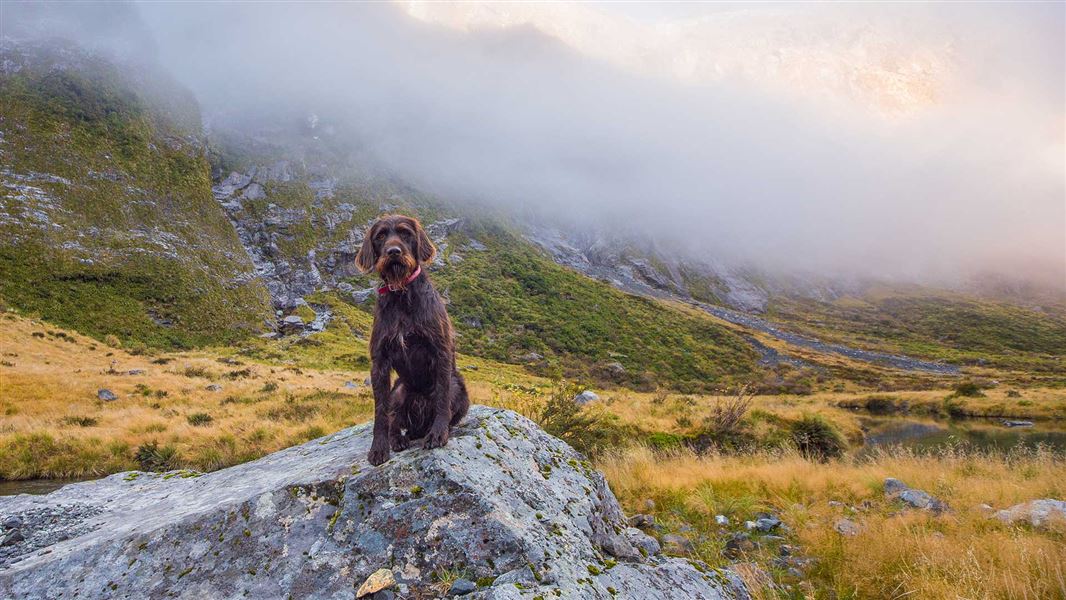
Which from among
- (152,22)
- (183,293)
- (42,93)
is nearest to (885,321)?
(183,293)

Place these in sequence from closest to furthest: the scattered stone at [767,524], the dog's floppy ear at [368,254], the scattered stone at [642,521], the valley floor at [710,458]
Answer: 1. the dog's floppy ear at [368,254]
2. the valley floor at [710,458]
3. the scattered stone at [767,524]
4. the scattered stone at [642,521]

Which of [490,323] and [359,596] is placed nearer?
[359,596]

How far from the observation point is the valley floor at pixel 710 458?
4.97 m

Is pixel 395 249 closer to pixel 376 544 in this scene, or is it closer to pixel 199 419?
pixel 376 544

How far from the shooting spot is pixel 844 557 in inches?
212

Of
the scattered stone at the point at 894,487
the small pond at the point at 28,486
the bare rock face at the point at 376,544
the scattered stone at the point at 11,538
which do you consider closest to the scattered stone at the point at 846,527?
the scattered stone at the point at 894,487

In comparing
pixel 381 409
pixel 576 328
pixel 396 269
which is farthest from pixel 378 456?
pixel 576 328

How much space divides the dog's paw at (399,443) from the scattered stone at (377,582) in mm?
1269

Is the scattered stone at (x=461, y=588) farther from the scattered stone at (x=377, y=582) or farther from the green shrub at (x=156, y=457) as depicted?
the green shrub at (x=156, y=457)

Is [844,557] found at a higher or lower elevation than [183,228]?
lower

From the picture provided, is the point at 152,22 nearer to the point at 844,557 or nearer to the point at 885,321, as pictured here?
the point at 844,557

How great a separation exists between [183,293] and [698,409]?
2067 inches

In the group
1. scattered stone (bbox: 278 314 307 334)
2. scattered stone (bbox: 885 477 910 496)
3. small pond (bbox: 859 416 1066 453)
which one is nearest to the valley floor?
scattered stone (bbox: 885 477 910 496)

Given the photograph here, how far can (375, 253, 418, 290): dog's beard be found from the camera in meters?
4.08
